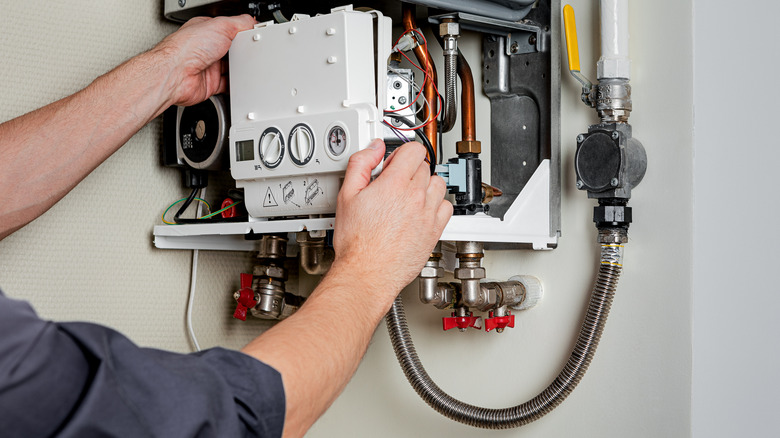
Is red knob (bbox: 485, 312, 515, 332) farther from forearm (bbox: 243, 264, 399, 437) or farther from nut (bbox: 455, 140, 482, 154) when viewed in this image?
forearm (bbox: 243, 264, 399, 437)

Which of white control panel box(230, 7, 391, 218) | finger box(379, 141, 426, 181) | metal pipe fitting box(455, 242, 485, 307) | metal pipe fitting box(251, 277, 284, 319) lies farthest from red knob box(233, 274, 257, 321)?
finger box(379, 141, 426, 181)

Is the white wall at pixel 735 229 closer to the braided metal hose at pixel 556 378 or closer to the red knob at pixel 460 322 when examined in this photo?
the braided metal hose at pixel 556 378

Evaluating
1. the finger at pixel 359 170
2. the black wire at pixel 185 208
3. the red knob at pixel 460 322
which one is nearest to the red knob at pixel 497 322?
the red knob at pixel 460 322

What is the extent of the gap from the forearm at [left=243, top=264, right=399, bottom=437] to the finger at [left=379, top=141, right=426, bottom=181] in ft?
0.44

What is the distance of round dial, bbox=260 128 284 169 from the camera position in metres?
0.97

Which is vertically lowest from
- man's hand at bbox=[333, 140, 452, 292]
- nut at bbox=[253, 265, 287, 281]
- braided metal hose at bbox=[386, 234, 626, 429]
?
braided metal hose at bbox=[386, 234, 626, 429]

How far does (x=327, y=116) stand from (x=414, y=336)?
0.51m

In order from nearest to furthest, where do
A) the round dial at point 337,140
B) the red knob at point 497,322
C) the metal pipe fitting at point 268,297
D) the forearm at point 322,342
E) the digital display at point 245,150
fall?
the forearm at point 322,342 < the round dial at point 337,140 < the digital display at point 245,150 < the red knob at point 497,322 < the metal pipe fitting at point 268,297

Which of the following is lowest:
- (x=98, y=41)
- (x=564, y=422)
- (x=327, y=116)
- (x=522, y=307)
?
(x=564, y=422)

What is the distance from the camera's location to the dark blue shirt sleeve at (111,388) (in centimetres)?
46

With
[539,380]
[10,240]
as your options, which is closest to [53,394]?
[10,240]

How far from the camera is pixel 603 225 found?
1006 mm

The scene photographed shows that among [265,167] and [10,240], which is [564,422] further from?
[10,240]

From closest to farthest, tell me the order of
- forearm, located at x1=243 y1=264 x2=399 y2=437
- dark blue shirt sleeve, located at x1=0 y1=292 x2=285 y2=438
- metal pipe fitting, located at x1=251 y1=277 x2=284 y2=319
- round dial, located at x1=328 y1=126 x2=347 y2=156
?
dark blue shirt sleeve, located at x1=0 y1=292 x2=285 y2=438 < forearm, located at x1=243 y1=264 x2=399 y2=437 < round dial, located at x1=328 y1=126 x2=347 y2=156 < metal pipe fitting, located at x1=251 y1=277 x2=284 y2=319
